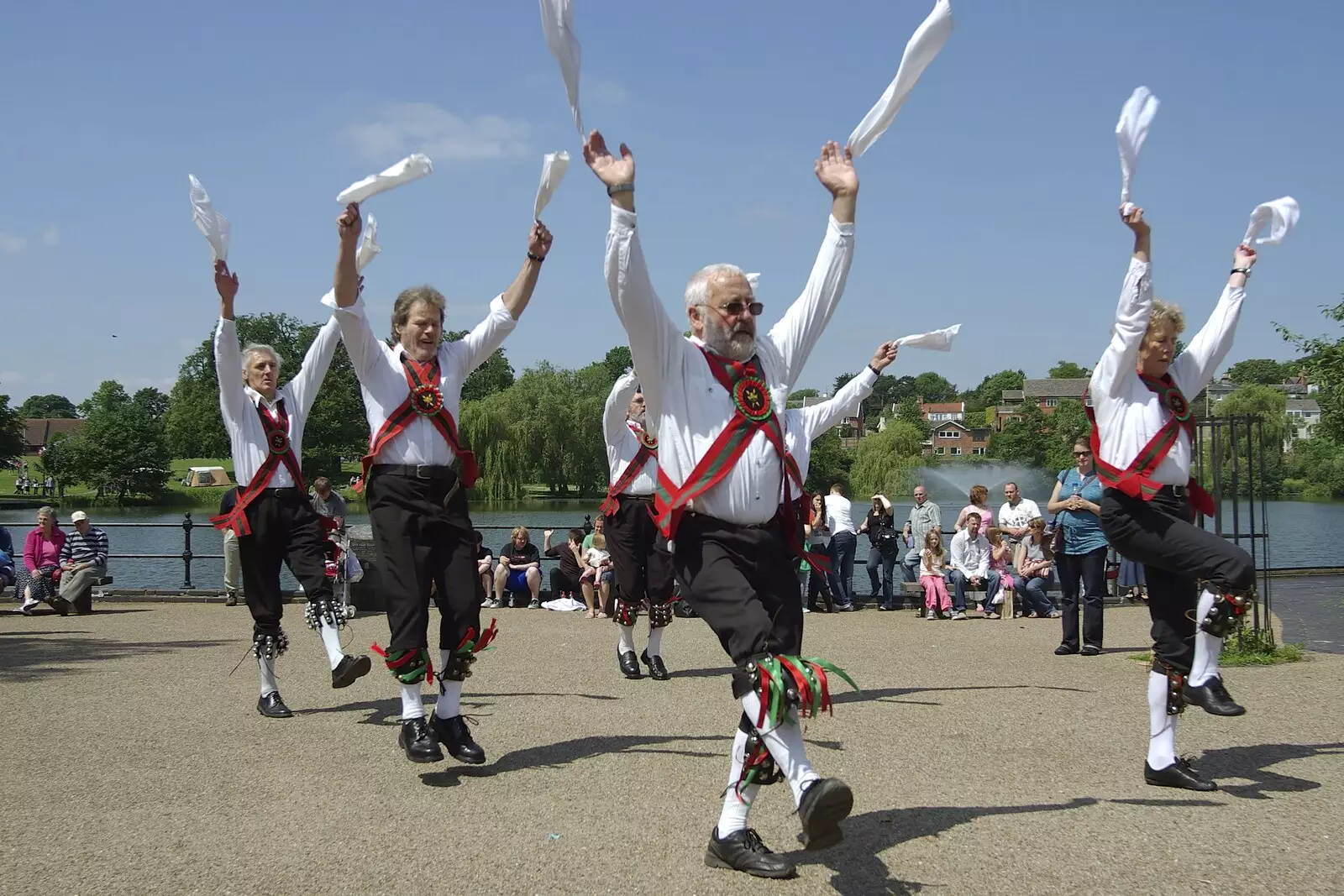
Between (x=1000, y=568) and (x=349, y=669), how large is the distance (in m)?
10.3

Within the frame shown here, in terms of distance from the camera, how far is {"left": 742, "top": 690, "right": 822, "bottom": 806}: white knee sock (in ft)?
13.0

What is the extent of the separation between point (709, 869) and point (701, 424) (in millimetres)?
1550

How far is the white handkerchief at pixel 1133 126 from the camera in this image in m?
5.15

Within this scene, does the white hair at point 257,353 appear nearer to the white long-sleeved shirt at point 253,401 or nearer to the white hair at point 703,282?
the white long-sleeved shirt at point 253,401

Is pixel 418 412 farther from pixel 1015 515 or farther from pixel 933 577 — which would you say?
pixel 1015 515

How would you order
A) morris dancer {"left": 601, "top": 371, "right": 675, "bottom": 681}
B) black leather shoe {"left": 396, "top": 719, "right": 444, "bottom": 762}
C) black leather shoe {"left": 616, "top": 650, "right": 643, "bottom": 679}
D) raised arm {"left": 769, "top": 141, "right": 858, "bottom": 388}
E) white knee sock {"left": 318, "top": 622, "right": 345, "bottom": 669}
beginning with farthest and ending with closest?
black leather shoe {"left": 616, "top": 650, "right": 643, "bottom": 679}, morris dancer {"left": 601, "top": 371, "right": 675, "bottom": 681}, white knee sock {"left": 318, "top": 622, "right": 345, "bottom": 669}, black leather shoe {"left": 396, "top": 719, "right": 444, "bottom": 762}, raised arm {"left": 769, "top": 141, "right": 858, "bottom": 388}

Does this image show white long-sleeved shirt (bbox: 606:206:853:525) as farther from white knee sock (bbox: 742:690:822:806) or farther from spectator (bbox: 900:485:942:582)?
spectator (bbox: 900:485:942:582)

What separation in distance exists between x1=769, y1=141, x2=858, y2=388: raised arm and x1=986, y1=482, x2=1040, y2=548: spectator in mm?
11221

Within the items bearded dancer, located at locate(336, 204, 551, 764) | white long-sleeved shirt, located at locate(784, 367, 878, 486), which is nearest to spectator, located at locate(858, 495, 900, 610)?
white long-sleeved shirt, located at locate(784, 367, 878, 486)

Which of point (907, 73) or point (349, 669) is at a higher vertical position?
point (907, 73)

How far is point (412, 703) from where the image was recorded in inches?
229

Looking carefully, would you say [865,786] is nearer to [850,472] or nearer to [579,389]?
[579,389]

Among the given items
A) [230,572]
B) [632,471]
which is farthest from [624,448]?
[230,572]

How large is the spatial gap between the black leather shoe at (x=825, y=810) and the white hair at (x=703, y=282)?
1.78m
